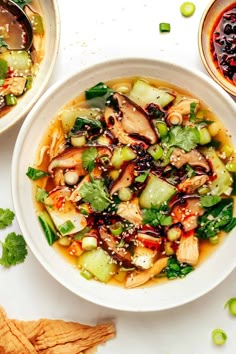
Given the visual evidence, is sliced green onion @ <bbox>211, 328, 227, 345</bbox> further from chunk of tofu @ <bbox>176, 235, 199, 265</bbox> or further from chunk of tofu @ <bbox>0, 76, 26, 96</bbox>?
chunk of tofu @ <bbox>0, 76, 26, 96</bbox>

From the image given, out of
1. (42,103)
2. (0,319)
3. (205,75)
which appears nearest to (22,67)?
(42,103)

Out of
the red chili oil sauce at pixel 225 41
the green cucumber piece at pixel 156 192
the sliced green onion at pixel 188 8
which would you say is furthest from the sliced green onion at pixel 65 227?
the sliced green onion at pixel 188 8

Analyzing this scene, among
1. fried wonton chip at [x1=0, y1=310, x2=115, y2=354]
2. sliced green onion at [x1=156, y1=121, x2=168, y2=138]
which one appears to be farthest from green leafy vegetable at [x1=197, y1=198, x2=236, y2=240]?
fried wonton chip at [x1=0, y1=310, x2=115, y2=354]

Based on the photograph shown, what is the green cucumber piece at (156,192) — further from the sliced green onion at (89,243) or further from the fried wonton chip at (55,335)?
the fried wonton chip at (55,335)

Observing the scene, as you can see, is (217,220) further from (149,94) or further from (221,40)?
(221,40)

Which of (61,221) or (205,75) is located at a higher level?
(205,75)

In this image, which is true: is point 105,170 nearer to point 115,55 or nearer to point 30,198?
point 30,198

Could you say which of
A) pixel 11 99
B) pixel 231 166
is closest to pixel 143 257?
pixel 231 166
